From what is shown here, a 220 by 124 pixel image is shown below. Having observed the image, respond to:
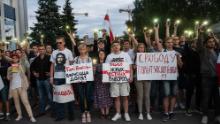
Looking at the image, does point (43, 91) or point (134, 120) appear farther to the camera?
point (43, 91)

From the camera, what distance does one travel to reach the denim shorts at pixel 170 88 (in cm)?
915

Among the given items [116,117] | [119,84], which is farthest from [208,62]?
[116,117]

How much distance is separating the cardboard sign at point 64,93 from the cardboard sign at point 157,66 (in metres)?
1.77

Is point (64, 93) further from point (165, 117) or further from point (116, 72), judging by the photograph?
point (165, 117)

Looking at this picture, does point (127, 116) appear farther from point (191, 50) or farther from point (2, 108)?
point (2, 108)

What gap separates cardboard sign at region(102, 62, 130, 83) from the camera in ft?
30.3

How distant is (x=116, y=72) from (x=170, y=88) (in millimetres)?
1404

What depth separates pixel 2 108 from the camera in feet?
33.5

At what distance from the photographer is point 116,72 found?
9258 mm

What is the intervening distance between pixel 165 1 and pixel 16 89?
128 ft

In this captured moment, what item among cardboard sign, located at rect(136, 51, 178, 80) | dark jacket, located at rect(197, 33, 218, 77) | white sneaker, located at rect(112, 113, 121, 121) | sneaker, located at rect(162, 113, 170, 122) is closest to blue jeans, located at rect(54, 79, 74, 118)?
white sneaker, located at rect(112, 113, 121, 121)

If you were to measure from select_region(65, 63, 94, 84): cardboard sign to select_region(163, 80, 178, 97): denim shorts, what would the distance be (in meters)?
1.84

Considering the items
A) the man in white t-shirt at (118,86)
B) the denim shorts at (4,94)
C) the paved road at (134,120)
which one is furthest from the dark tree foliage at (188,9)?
the denim shorts at (4,94)

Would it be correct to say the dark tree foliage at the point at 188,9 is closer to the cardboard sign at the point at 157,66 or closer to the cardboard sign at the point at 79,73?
the cardboard sign at the point at 157,66
